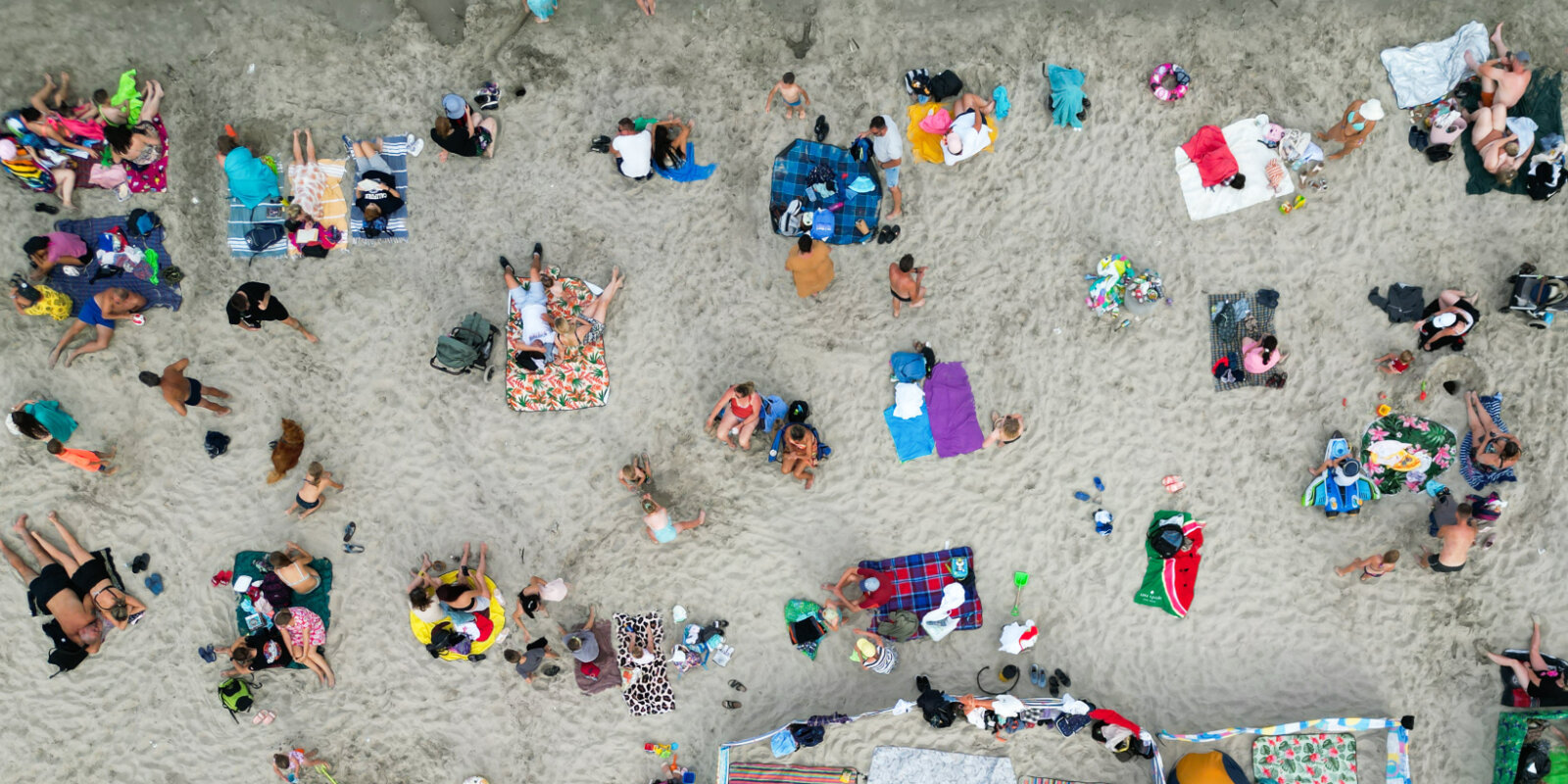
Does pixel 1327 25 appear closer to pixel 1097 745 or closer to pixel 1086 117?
pixel 1086 117

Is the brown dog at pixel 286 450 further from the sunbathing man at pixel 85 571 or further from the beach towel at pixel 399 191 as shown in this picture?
the beach towel at pixel 399 191

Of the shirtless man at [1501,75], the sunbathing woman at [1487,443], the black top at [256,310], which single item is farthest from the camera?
the shirtless man at [1501,75]

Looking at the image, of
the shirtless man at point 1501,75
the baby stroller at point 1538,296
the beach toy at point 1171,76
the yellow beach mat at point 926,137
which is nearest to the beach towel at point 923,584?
the yellow beach mat at point 926,137

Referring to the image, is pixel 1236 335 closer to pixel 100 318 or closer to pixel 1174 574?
pixel 1174 574

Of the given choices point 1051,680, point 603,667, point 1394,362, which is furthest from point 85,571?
point 1394,362

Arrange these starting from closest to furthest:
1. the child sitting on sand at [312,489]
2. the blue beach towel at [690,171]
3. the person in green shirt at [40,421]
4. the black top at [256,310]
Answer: the black top at [256,310] < the person in green shirt at [40,421] < the child sitting on sand at [312,489] < the blue beach towel at [690,171]

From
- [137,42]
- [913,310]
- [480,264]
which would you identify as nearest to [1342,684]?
[913,310]

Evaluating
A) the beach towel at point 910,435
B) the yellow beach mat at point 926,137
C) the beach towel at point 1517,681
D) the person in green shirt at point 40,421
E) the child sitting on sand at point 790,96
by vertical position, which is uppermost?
the child sitting on sand at point 790,96
